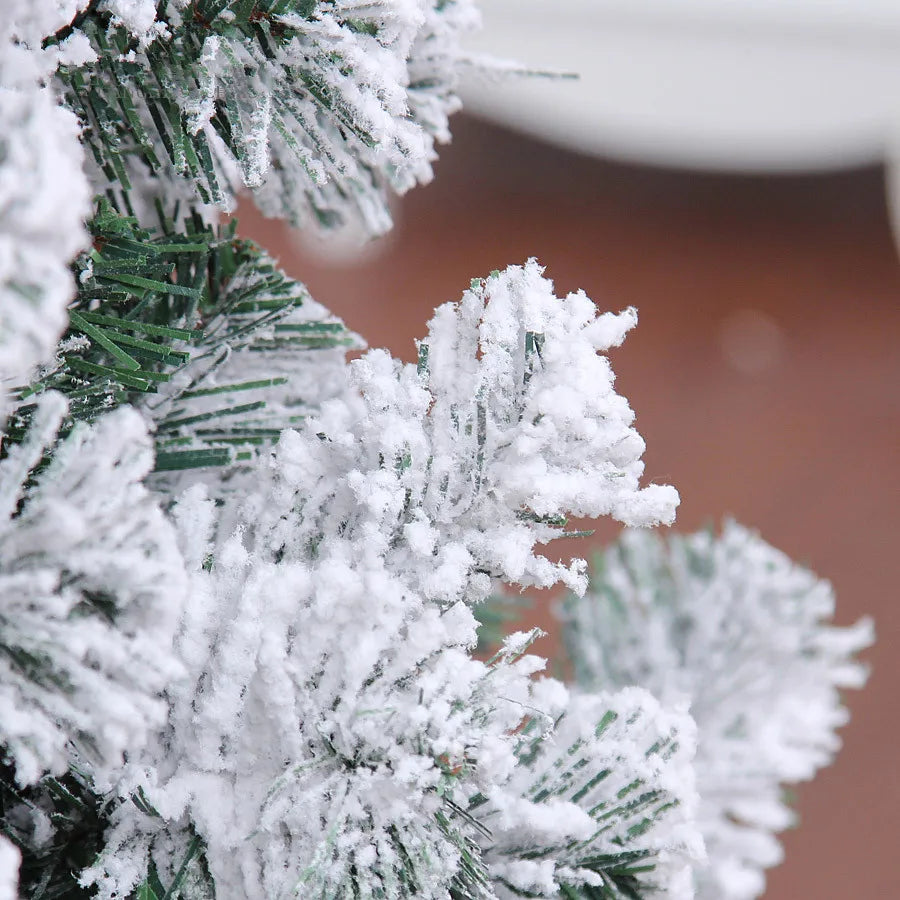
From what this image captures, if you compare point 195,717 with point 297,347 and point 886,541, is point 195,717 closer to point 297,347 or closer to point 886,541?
point 297,347

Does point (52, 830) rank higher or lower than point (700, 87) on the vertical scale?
lower

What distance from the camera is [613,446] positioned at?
144 millimetres

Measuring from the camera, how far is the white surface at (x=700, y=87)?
1.10 meters

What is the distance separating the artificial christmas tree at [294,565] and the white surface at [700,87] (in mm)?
1015

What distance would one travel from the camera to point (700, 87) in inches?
45.1

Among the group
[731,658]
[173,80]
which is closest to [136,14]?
[173,80]

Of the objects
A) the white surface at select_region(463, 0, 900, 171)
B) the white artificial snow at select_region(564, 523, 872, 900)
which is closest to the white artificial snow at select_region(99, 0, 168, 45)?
the white artificial snow at select_region(564, 523, 872, 900)

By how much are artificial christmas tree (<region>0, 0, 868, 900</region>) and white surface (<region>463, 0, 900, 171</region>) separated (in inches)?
40.0

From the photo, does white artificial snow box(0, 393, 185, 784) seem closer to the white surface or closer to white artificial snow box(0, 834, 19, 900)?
white artificial snow box(0, 834, 19, 900)

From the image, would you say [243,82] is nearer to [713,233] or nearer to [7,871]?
[7,871]

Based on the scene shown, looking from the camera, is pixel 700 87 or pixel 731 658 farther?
pixel 700 87

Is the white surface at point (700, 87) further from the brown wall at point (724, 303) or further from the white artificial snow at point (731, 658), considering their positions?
the white artificial snow at point (731, 658)

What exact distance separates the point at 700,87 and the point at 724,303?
0.89 feet

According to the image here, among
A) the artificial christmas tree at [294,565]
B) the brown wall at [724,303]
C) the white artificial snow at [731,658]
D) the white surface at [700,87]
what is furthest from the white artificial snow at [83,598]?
the white surface at [700,87]
